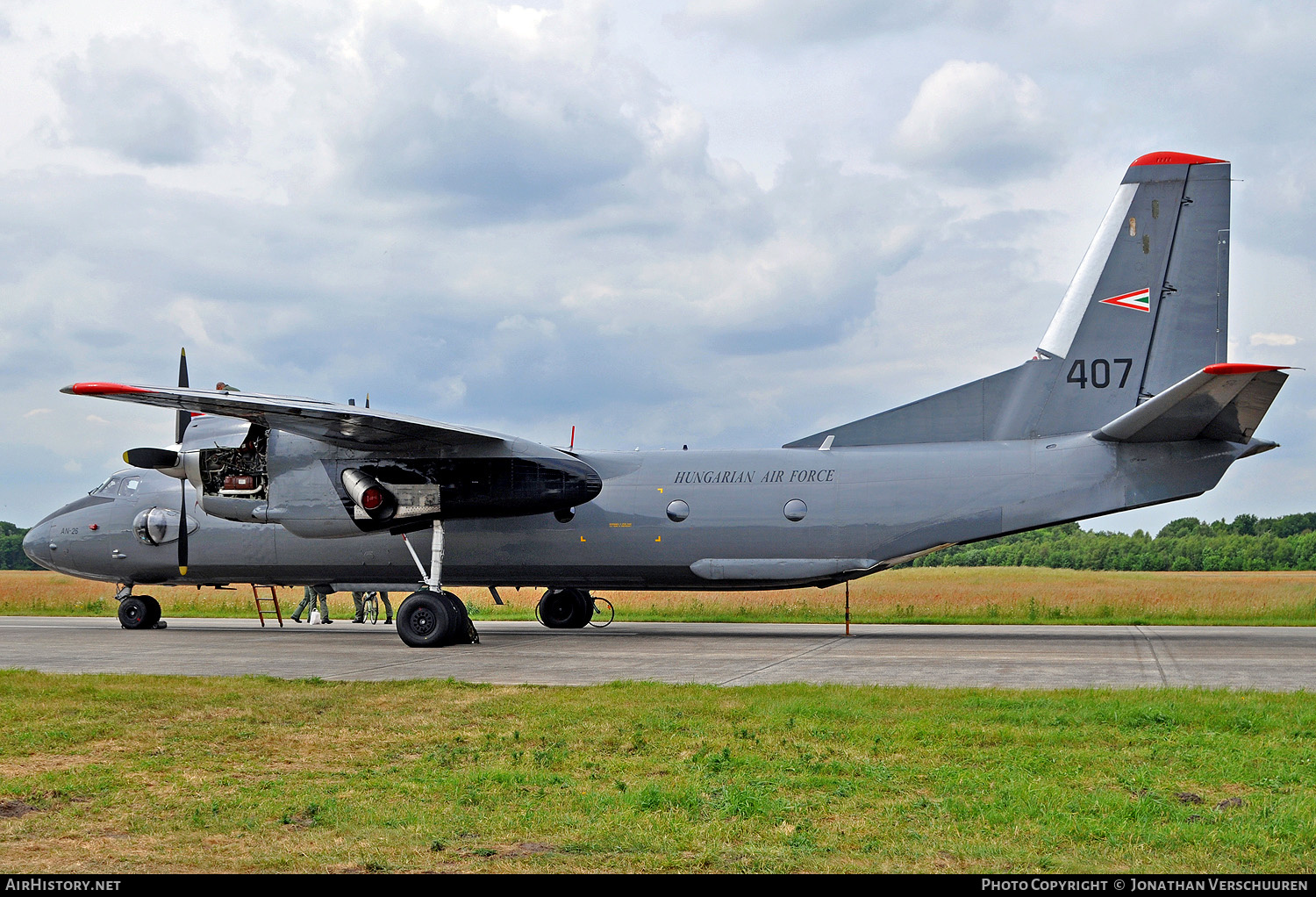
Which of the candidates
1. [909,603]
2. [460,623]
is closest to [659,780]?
[460,623]

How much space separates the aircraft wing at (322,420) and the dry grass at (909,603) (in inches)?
381

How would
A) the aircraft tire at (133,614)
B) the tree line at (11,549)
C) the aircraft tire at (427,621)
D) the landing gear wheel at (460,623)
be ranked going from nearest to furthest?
the aircraft tire at (427,621)
the landing gear wheel at (460,623)
the aircraft tire at (133,614)
the tree line at (11,549)

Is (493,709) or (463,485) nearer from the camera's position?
(493,709)

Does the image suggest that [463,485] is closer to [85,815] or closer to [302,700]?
[302,700]

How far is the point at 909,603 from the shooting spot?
32500 millimetres

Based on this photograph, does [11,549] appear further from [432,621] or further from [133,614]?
[432,621]

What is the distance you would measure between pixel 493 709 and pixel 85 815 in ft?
13.9

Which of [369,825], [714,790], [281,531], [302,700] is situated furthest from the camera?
[281,531]

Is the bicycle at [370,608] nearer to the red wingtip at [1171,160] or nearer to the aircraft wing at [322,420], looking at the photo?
the aircraft wing at [322,420]

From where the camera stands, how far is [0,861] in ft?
16.9

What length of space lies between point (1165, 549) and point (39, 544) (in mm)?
78695

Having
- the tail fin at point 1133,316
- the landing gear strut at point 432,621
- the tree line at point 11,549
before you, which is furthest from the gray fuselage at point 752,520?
the tree line at point 11,549

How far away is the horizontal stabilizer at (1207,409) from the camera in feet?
47.2

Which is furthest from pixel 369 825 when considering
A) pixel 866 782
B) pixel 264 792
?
pixel 866 782
